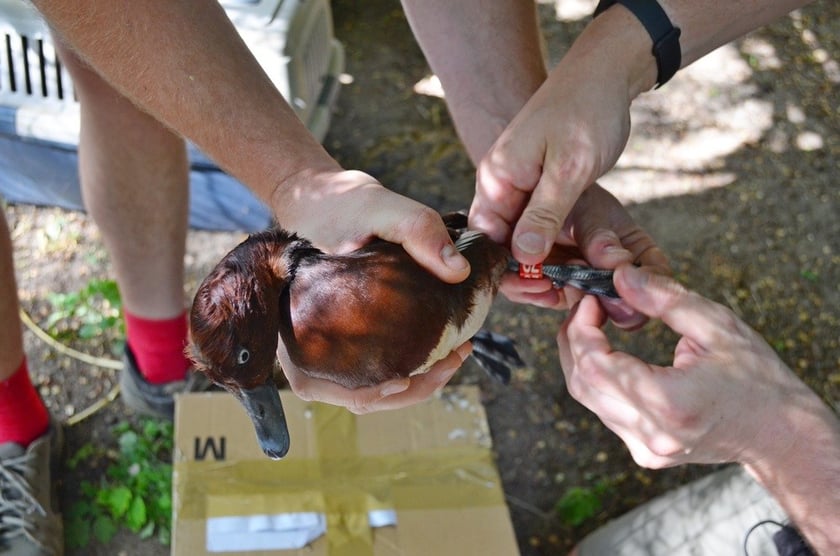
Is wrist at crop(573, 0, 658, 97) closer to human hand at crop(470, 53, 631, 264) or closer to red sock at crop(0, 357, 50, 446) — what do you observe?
human hand at crop(470, 53, 631, 264)

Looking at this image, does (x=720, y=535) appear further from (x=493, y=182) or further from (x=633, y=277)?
(x=493, y=182)

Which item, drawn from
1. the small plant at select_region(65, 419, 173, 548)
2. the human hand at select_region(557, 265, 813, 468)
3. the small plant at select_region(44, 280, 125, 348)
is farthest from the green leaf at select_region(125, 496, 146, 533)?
the human hand at select_region(557, 265, 813, 468)

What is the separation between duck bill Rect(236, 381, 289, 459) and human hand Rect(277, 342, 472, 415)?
0.26 ft

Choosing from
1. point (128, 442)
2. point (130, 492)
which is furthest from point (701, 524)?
point (128, 442)

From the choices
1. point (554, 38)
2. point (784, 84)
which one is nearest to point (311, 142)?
point (554, 38)

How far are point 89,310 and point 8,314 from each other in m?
0.82

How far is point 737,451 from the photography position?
1.64m

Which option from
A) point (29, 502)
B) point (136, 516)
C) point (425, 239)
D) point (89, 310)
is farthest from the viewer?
point (89, 310)

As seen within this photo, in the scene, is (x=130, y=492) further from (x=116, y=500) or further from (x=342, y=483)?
(x=342, y=483)

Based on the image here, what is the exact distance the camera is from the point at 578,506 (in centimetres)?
276

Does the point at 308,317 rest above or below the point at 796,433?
above

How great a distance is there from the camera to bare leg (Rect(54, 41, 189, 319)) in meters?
2.31

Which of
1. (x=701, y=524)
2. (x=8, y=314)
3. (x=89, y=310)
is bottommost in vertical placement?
(x=89, y=310)

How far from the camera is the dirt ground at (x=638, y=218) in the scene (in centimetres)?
291
